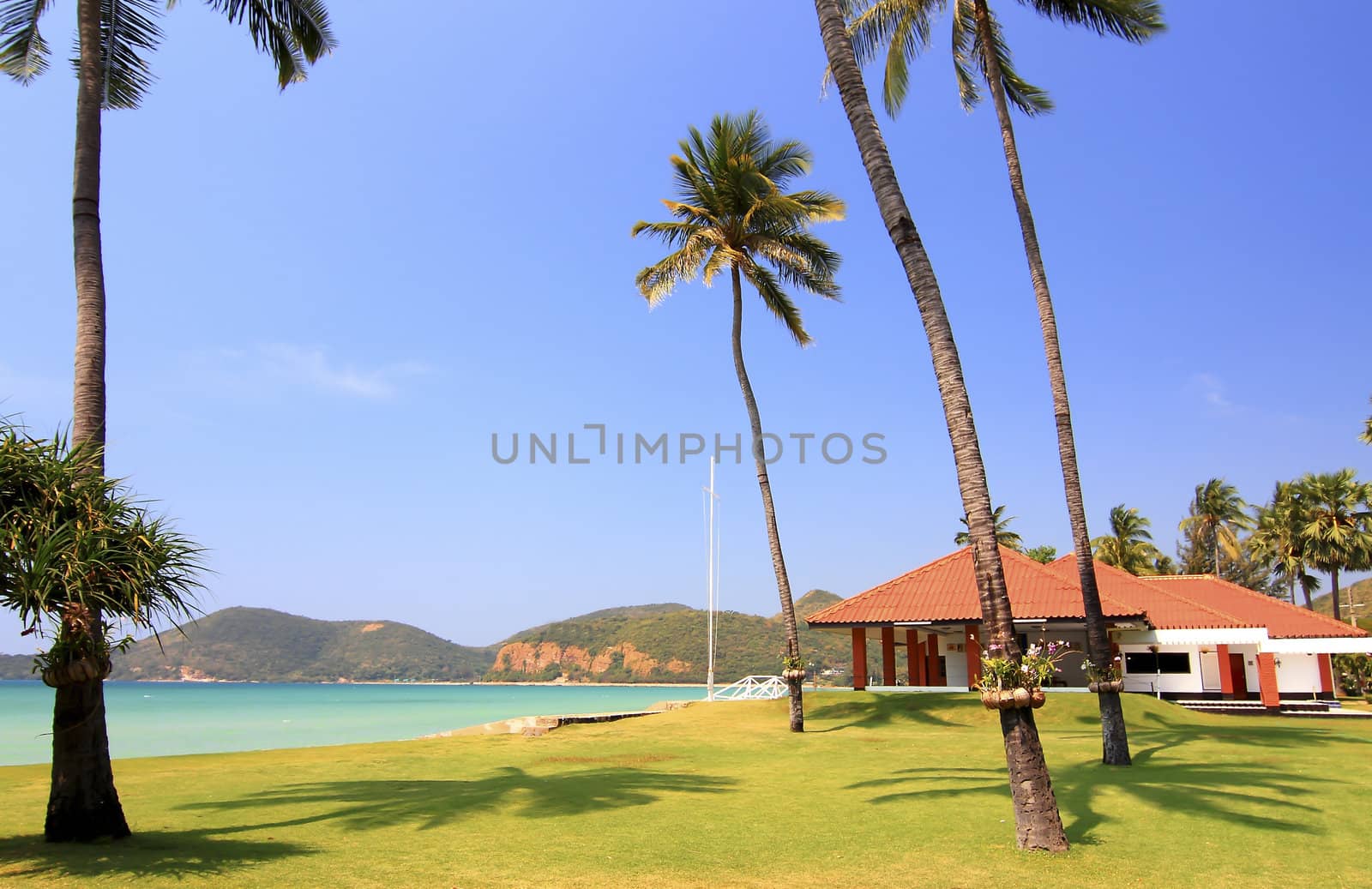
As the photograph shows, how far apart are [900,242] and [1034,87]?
10.6 meters

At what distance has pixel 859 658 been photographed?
2677 centimetres

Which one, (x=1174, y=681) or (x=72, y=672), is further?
(x=1174, y=681)

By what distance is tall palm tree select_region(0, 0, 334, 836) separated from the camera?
25.3ft

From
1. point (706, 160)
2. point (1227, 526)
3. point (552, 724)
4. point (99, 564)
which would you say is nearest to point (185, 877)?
point (99, 564)

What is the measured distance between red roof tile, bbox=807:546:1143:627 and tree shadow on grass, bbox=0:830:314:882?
66.6 ft

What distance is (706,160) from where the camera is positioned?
71.6 ft

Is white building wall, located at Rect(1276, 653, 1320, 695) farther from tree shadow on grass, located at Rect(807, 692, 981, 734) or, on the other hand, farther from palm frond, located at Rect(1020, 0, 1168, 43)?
palm frond, located at Rect(1020, 0, 1168, 43)

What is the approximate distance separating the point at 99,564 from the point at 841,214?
18.4 meters

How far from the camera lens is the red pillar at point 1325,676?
30.4 m

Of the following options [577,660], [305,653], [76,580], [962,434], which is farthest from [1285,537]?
[305,653]

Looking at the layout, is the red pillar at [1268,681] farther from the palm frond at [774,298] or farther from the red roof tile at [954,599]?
the palm frond at [774,298]

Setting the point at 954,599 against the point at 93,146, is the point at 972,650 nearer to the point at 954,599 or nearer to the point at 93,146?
the point at 954,599

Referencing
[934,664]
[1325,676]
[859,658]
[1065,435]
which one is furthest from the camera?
[934,664]

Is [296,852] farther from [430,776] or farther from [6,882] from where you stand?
[430,776]
